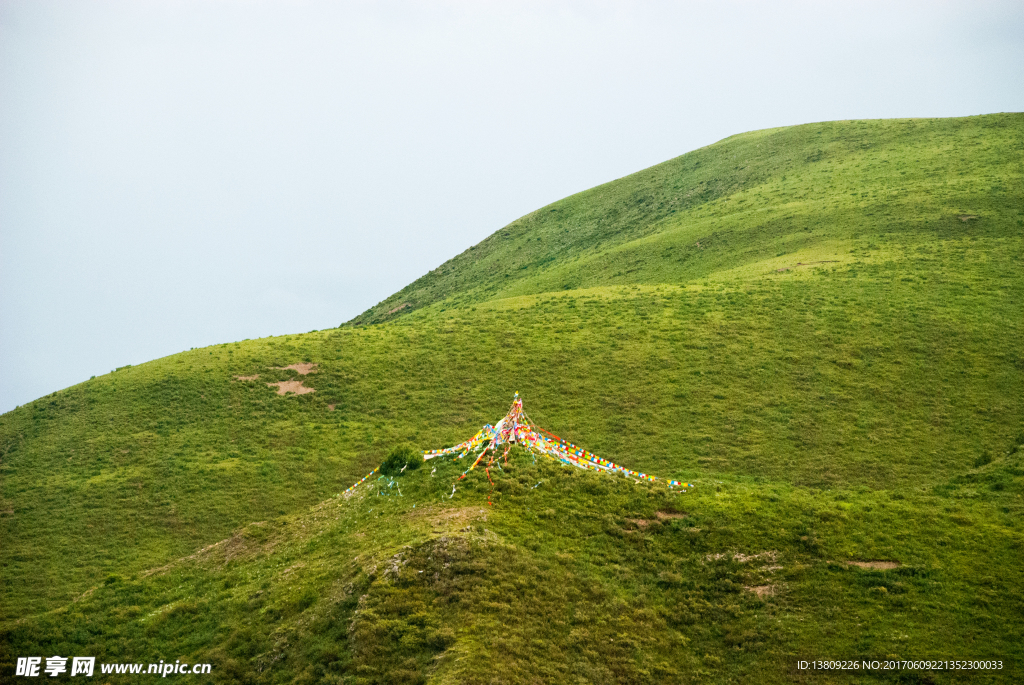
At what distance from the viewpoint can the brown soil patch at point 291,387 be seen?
4425cm

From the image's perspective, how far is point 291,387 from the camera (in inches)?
1761

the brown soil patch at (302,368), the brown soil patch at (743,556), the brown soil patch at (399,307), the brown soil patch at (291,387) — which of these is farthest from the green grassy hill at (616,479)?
the brown soil patch at (399,307)

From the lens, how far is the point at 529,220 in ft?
314

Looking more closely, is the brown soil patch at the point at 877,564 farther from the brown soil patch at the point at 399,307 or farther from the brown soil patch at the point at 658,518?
the brown soil patch at the point at 399,307

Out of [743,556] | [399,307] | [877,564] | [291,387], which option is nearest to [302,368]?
[291,387]

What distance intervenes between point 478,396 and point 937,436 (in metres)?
22.0

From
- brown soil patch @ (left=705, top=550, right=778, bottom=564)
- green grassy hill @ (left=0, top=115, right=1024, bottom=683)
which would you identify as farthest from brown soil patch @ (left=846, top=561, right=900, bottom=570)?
brown soil patch @ (left=705, top=550, right=778, bottom=564)

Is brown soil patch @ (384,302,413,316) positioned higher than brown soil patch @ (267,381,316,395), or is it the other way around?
brown soil patch @ (384,302,413,316)

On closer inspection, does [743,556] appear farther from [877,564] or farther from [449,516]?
[449,516]

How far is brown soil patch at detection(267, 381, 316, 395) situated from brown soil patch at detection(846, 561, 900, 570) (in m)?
30.0

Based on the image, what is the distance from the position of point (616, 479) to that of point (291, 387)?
23.2 m

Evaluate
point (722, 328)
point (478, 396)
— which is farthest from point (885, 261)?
point (478, 396)

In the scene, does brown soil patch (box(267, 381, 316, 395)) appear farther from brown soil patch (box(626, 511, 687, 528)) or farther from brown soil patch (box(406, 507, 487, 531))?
brown soil patch (box(626, 511, 687, 528))

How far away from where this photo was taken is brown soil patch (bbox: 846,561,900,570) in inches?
908
